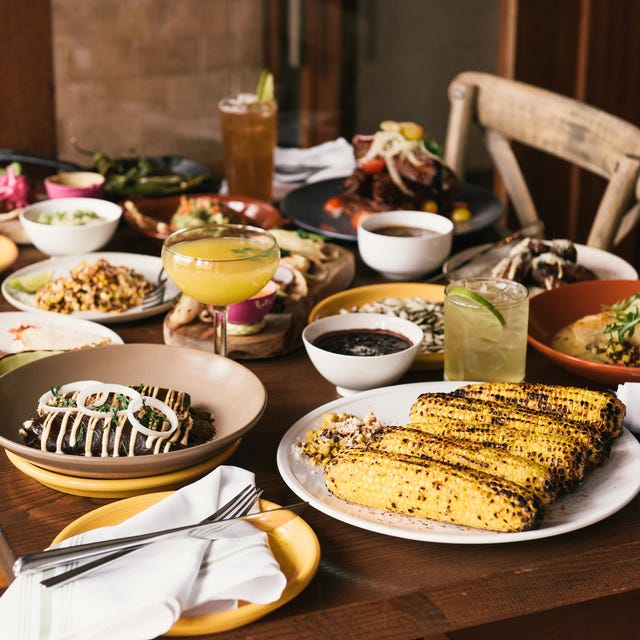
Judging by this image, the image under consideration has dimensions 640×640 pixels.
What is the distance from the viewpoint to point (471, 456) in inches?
48.3

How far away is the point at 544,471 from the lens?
1.19 m

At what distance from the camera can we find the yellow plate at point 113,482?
1244mm

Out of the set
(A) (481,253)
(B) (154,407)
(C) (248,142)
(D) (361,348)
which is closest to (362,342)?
(D) (361,348)

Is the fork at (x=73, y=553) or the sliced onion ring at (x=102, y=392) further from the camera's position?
the sliced onion ring at (x=102, y=392)

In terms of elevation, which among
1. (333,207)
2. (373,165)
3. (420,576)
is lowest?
(420,576)

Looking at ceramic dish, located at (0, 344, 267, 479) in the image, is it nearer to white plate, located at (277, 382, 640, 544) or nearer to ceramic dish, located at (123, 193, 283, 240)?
white plate, located at (277, 382, 640, 544)

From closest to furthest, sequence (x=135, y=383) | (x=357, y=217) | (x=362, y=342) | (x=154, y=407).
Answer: (x=154, y=407) → (x=135, y=383) → (x=362, y=342) → (x=357, y=217)

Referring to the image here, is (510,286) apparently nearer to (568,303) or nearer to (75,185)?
(568,303)

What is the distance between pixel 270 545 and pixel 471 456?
11.4 inches

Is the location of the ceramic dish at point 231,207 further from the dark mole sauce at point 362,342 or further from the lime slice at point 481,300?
the lime slice at point 481,300

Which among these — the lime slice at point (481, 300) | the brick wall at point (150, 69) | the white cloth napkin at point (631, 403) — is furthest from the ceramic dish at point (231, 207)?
the brick wall at point (150, 69)

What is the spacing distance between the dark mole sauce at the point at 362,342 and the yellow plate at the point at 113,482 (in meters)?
0.38

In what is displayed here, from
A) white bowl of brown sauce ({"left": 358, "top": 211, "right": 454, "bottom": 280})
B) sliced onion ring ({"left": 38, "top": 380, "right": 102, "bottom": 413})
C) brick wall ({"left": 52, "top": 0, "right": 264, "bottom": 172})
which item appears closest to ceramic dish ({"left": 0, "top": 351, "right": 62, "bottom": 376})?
sliced onion ring ({"left": 38, "top": 380, "right": 102, "bottom": 413})

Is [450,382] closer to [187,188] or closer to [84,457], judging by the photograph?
[84,457]
